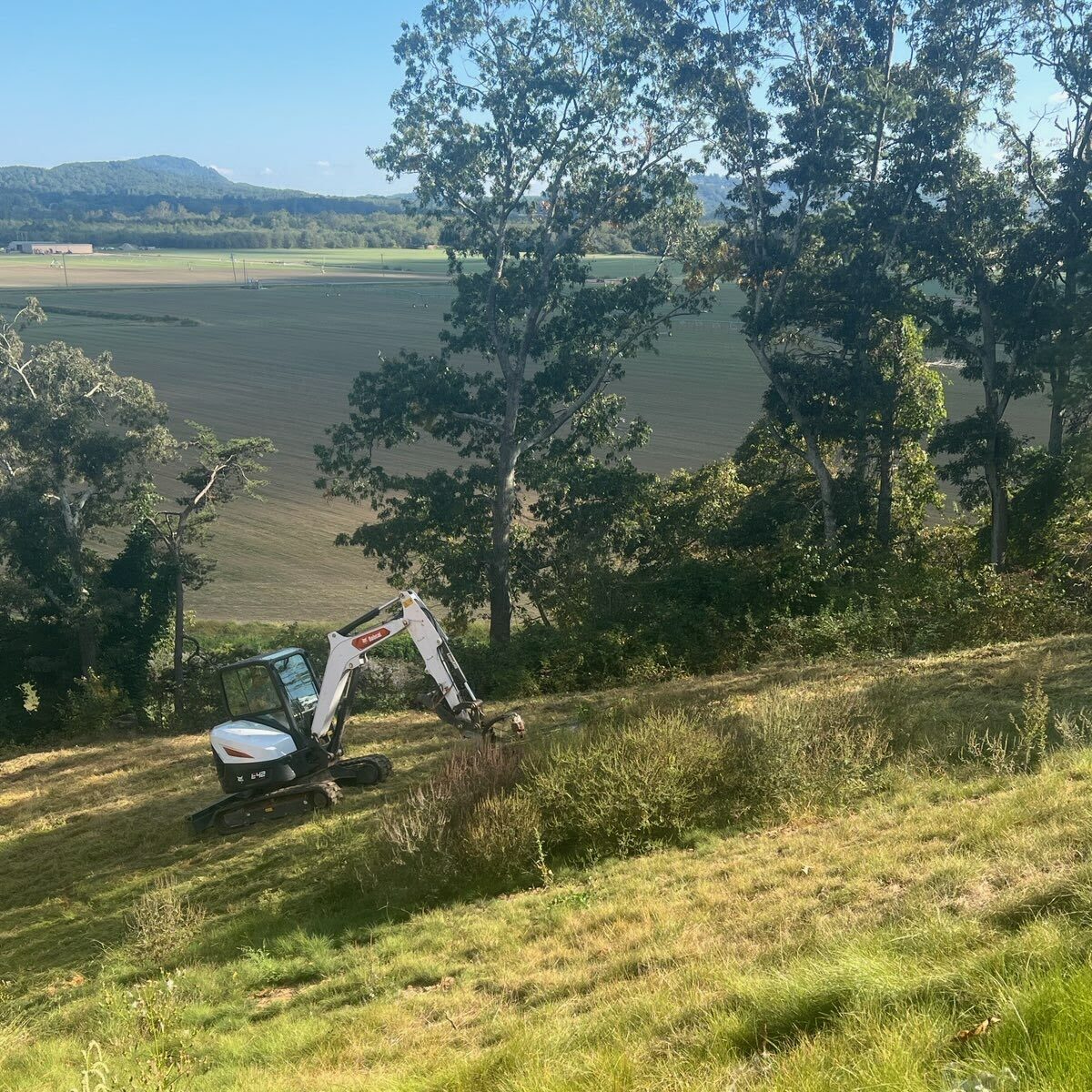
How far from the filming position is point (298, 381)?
273ft

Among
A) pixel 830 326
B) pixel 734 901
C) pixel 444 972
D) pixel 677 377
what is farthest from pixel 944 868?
pixel 677 377

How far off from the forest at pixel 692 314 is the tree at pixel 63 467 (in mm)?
123


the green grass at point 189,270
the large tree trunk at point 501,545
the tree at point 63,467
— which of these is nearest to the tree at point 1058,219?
the large tree trunk at point 501,545

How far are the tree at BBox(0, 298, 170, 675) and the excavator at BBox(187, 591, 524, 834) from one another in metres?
20.0

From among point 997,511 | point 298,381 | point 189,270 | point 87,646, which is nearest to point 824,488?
point 997,511

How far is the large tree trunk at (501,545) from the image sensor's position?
2992cm

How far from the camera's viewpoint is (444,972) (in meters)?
7.96

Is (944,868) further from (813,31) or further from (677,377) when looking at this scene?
(677,377)

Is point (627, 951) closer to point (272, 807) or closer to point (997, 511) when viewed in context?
point (272, 807)

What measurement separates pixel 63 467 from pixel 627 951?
31.2 metres

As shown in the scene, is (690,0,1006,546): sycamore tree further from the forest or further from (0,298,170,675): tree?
(0,298,170,675): tree

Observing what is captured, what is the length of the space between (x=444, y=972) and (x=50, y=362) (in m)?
31.3

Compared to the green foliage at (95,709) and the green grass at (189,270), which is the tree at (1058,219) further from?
the green grass at (189,270)

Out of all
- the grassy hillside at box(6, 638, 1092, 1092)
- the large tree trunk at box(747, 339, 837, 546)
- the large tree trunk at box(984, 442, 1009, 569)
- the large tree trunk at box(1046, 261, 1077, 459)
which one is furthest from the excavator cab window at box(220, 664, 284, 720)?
the large tree trunk at box(984, 442, 1009, 569)
